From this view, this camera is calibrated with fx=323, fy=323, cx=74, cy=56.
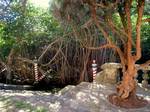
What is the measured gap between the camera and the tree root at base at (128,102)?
7.64 meters

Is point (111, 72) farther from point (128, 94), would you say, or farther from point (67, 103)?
point (67, 103)

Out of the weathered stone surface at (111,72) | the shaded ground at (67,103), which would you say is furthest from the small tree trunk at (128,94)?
the weathered stone surface at (111,72)

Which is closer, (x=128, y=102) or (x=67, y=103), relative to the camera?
(x=67, y=103)

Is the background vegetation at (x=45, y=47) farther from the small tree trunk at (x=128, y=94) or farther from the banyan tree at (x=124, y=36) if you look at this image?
the small tree trunk at (x=128, y=94)

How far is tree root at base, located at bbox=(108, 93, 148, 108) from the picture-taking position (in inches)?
301

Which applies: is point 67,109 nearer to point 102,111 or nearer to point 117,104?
point 102,111

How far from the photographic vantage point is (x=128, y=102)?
775 cm

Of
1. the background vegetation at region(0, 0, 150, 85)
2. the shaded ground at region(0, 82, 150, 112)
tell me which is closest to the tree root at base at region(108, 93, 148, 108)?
the shaded ground at region(0, 82, 150, 112)

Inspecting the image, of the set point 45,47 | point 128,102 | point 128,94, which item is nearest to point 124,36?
point 128,94

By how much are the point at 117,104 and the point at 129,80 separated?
2.09 ft

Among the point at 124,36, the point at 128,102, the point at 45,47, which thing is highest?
the point at 45,47

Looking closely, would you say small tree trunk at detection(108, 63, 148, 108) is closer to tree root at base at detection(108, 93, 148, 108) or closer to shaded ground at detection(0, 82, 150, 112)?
tree root at base at detection(108, 93, 148, 108)

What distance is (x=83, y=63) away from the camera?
Answer: 48.3 feet

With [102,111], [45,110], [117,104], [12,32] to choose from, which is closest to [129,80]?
[117,104]
